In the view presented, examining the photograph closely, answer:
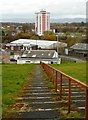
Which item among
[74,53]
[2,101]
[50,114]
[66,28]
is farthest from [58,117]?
[66,28]

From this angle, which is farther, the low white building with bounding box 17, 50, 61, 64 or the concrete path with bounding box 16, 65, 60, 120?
the low white building with bounding box 17, 50, 61, 64

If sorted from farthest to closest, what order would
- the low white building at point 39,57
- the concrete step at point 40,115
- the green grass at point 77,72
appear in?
the low white building at point 39,57, the green grass at point 77,72, the concrete step at point 40,115

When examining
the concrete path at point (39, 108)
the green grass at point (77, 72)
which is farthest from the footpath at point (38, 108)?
the green grass at point (77, 72)

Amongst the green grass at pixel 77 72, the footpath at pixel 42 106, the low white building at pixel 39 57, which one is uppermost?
the footpath at pixel 42 106

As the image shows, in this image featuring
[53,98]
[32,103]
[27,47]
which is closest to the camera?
[32,103]

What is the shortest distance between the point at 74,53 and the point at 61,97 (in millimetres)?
71923

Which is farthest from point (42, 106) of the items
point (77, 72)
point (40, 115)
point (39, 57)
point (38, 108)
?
point (39, 57)

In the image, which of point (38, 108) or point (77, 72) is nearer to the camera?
point (38, 108)

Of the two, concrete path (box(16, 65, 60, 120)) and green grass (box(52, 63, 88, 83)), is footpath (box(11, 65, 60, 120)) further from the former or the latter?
green grass (box(52, 63, 88, 83))

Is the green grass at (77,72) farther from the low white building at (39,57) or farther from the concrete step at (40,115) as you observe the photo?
the low white building at (39,57)

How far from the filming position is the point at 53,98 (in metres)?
8.97

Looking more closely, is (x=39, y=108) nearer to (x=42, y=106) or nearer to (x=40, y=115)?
(x=42, y=106)

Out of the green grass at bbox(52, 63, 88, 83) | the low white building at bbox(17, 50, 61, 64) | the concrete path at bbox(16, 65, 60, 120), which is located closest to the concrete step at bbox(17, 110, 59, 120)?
the concrete path at bbox(16, 65, 60, 120)

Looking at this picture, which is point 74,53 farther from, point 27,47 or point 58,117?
point 58,117
